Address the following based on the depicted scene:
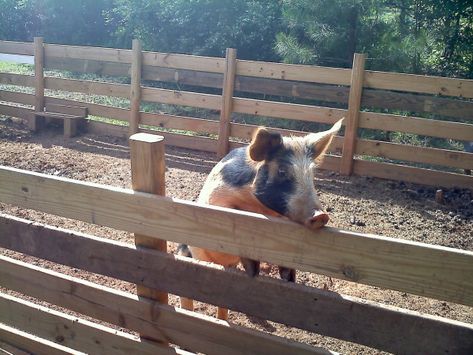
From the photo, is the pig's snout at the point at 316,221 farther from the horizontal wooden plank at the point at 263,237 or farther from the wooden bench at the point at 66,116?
the wooden bench at the point at 66,116

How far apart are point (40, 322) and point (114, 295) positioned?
A: 0.59 metres

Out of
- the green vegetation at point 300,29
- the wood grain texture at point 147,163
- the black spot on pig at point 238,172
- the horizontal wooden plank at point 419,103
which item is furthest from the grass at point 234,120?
the wood grain texture at point 147,163

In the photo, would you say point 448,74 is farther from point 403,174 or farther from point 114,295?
point 114,295

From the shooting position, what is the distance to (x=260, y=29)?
1294cm

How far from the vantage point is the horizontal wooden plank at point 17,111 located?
9454 mm

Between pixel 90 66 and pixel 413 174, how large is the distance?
6244 mm

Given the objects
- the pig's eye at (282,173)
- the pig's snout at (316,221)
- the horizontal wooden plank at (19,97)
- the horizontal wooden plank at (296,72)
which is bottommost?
the horizontal wooden plank at (19,97)

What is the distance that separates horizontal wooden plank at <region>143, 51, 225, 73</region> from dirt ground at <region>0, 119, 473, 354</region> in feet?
4.68

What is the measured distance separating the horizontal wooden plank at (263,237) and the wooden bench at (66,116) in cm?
692

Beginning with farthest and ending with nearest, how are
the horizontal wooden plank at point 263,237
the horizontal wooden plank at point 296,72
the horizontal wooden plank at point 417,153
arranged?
the horizontal wooden plank at point 296,72, the horizontal wooden plank at point 417,153, the horizontal wooden plank at point 263,237

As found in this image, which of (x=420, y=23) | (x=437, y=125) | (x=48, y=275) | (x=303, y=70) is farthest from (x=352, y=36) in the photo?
(x=48, y=275)

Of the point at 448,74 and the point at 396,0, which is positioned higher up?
the point at 396,0

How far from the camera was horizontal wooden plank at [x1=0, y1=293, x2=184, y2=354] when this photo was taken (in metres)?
2.29

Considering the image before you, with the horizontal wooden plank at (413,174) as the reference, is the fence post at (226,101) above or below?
above
